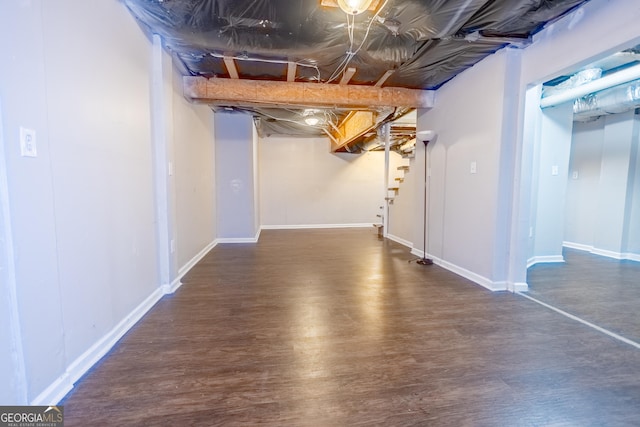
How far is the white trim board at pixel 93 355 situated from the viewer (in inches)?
51.9

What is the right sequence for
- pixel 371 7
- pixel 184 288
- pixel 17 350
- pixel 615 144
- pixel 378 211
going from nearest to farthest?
1. pixel 17 350
2. pixel 371 7
3. pixel 184 288
4. pixel 615 144
5. pixel 378 211

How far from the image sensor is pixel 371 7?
2.00 metres

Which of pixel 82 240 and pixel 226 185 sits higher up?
pixel 226 185

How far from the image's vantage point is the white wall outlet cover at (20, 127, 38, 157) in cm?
119

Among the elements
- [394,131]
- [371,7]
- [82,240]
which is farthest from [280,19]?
[394,131]

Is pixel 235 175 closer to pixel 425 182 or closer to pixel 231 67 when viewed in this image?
pixel 231 67

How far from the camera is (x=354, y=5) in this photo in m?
1.92

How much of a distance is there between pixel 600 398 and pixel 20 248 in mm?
2703

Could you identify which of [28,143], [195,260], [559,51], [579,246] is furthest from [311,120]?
[579,246]

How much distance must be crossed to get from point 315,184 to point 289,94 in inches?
157

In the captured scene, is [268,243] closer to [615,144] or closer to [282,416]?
[282,416]

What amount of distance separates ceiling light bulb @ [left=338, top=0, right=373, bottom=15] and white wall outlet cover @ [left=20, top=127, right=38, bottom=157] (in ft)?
6.17

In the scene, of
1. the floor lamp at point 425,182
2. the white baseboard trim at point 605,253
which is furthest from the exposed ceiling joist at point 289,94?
the white baseboard trim at point 605,253

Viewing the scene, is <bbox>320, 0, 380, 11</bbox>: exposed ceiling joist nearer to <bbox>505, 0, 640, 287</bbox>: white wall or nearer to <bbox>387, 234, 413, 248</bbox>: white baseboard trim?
<bbox>505, 0, 640, 287</bbox>: white wall
